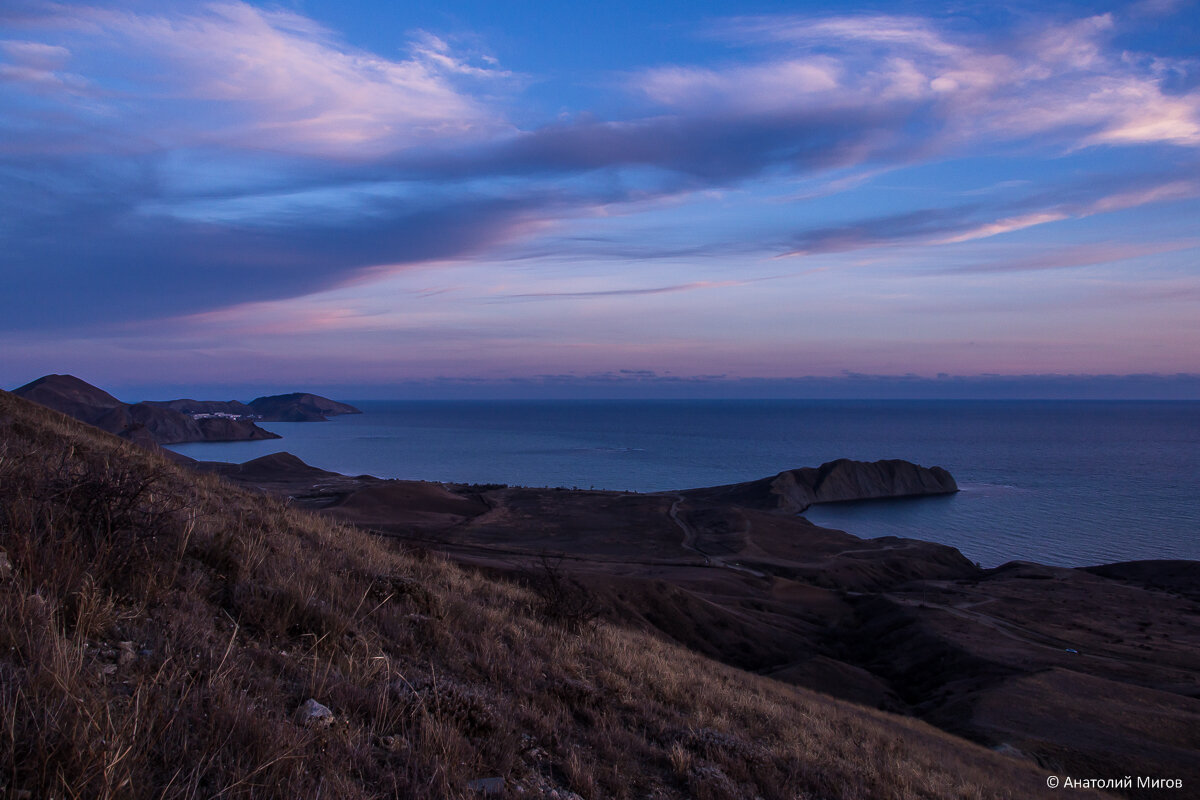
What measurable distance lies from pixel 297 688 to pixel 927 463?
124764 mm

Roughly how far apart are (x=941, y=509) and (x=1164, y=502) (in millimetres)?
24089

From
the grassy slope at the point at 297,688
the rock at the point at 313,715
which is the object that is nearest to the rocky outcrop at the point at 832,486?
the grassy slope at the point at 297,688

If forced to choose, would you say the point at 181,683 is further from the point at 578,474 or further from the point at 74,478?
the point at 578,474

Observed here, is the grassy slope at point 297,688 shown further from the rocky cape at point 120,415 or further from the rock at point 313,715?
the rocky cape at point 120,415

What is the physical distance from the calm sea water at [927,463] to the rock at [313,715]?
2366 inches

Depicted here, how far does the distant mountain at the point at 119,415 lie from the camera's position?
3837 inches

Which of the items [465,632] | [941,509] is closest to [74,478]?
[465,632]

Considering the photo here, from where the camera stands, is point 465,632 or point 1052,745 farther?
point 1052,745

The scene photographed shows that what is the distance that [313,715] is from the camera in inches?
145

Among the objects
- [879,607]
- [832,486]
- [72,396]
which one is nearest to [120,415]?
[72,396]

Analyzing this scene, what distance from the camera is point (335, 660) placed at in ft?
15.6

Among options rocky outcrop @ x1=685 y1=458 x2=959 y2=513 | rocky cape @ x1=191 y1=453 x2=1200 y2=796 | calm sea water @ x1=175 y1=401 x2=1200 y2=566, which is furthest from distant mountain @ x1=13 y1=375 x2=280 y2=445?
rocky outcrop @ x1=685 y1=458 x2=959 y2=513

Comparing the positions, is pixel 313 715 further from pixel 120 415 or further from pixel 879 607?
pixel 120 415

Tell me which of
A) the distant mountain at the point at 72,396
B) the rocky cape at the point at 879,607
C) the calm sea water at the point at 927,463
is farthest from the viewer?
the distant mountain at the point at 72,396
